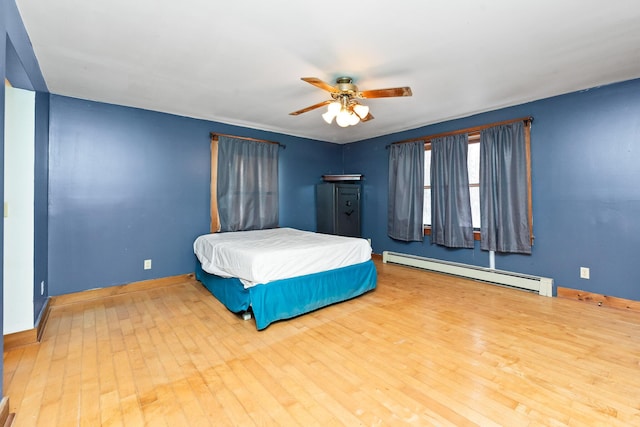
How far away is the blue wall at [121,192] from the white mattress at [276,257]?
2.20 feet

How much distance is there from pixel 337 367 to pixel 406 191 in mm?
3434

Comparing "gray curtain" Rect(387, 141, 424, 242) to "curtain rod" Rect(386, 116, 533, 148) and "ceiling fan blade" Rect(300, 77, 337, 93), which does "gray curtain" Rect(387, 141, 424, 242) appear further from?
"ceiling fan blade" Rect(300, 77, 337, 93)

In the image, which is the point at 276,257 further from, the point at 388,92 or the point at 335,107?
the point at 388,92

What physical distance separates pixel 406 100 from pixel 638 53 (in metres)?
1.94

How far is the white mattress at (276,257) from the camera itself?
253cm

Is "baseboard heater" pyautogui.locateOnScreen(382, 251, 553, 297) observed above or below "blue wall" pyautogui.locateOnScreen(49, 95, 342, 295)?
below

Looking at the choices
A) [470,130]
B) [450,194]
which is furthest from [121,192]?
[470,130]

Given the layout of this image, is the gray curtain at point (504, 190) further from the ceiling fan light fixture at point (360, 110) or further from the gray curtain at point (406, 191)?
the ceiling fan light fixture at point (360, 110)

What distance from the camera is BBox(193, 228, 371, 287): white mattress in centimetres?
253

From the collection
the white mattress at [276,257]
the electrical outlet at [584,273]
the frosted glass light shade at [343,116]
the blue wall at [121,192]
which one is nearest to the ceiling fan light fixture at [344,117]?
the frosted glass light shade at [343,116]

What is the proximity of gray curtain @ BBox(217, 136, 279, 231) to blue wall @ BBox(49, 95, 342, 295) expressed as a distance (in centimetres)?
23

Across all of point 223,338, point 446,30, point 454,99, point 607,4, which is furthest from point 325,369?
point 454,99

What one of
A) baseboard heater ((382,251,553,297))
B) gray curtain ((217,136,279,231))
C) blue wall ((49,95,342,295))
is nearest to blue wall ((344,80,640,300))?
baseboard heater ((382,251,553,297))

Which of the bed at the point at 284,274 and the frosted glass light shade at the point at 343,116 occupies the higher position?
the frosted glass light shade at the point at 343,116
